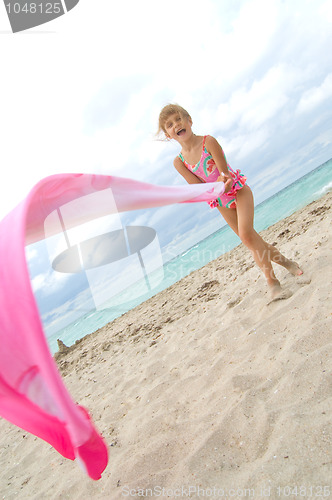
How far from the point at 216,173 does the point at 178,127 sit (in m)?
0.52

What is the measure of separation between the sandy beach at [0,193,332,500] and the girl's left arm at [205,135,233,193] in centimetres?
116

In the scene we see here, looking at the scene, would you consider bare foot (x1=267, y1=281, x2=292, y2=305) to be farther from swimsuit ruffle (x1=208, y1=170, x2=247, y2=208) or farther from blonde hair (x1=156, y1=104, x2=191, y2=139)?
blonde hair (x1=156, y1=104, x2=191, y2=139)

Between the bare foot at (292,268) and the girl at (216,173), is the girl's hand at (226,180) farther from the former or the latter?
the bare foot at (292,268)

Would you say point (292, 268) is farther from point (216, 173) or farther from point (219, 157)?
point (219, 157)

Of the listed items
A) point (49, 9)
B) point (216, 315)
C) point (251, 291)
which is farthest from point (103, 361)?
point (49, 9)

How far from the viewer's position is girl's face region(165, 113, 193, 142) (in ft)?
9.41

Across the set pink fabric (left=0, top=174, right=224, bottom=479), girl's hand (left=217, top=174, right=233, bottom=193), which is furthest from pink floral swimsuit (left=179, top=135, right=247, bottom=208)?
pink fabric (left=0, top=174, right=224, bottom=479)

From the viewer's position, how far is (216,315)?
3688mm

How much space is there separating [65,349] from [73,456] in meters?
6.42

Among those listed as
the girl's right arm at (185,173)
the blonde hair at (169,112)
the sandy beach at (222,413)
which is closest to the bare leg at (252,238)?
the sandy beach at (222,413)

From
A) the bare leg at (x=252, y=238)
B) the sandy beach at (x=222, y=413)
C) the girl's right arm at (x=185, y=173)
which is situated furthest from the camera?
the girl's right arm at (x=185, y=173)

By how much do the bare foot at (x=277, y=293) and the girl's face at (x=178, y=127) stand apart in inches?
62.6

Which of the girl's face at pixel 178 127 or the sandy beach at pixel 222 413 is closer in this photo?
the sandy beach at pixel 222 413

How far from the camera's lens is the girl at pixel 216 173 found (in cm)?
287
